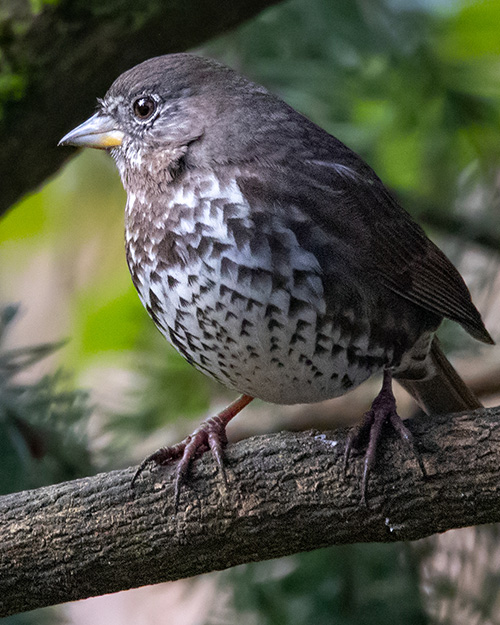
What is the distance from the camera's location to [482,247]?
435 cm

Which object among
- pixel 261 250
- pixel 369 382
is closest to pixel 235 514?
pixel 261 250

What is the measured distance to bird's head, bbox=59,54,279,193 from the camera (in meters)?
2.87

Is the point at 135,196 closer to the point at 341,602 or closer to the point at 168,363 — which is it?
the point at 168,363

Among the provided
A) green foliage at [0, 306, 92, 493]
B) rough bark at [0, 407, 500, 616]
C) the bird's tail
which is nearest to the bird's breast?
rough bark at [0, 407, 500, 616]

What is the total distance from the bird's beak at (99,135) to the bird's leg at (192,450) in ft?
3.29

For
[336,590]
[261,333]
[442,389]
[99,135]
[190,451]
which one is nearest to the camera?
[261,333]

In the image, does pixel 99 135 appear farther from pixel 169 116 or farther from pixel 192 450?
pixel 192 450

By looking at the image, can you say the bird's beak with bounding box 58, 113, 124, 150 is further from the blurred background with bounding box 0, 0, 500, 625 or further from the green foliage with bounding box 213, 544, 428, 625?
the green foliage with bounding box 213, 544, 428, 625

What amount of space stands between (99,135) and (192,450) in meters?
1.12

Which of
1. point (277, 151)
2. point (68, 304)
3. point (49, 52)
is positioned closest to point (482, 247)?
point (277, 151)

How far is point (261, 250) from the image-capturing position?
2629 mm

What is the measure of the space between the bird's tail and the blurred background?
1.92 feet

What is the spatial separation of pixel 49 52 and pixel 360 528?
7.22 feet

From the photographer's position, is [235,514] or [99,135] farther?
[99,135]
